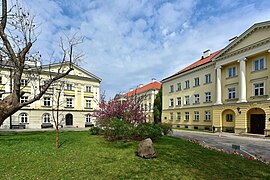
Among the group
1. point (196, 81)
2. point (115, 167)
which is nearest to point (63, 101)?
point (196, 81)

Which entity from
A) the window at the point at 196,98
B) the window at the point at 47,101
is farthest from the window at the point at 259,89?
the window at the point at 47,101

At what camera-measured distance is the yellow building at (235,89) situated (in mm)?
20812

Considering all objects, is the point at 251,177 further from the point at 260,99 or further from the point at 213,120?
the point at 213,120

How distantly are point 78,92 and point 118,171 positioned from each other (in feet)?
113

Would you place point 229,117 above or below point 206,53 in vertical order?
below

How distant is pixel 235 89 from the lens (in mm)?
24281

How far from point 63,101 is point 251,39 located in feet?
111

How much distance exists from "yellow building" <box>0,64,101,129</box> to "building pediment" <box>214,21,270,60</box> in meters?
23.4

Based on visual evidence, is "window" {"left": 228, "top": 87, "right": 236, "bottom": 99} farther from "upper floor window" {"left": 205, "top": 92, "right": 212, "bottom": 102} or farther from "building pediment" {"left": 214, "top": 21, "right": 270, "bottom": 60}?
"building pediment" {"left": 214, "top": 21, "right": 270, "bottom": 60}

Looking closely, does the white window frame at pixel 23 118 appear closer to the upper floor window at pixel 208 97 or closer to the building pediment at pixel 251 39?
the upper floor window at pixel 208 97

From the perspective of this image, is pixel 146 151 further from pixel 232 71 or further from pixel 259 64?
pixel 232 71

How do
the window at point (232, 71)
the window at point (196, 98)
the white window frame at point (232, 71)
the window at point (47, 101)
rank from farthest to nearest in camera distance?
1. the window at point (47, 101)
2. the window at point (196, 98)
3. the window at point (232, 71)
4. the white window frame at point (232, 71)

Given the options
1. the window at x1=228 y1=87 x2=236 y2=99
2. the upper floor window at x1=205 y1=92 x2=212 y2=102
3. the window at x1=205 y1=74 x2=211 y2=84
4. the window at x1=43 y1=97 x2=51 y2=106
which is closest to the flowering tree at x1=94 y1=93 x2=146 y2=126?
the window at x1=228 y1=87 x2=236 y2=99

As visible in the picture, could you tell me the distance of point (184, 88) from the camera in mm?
33719
